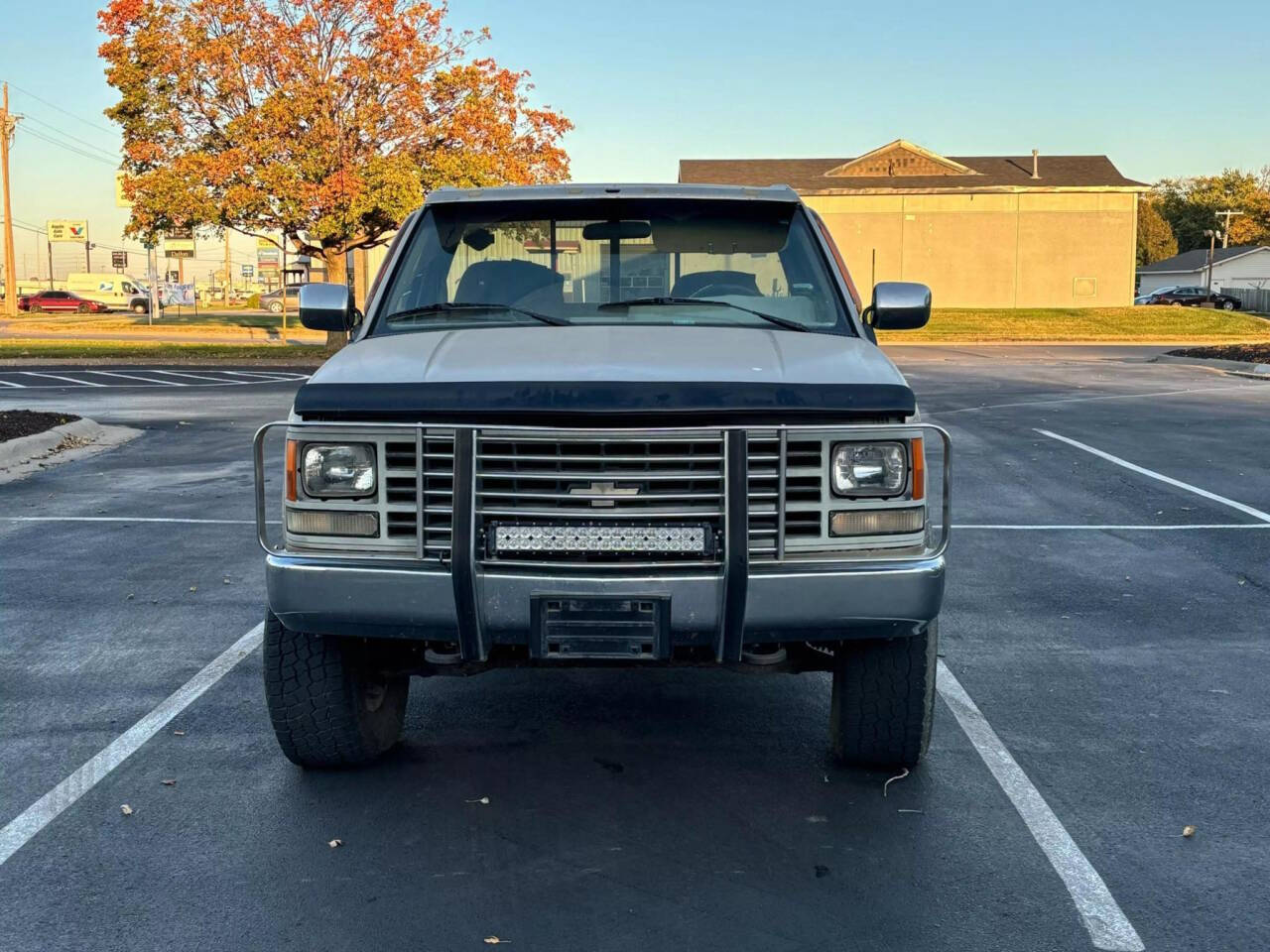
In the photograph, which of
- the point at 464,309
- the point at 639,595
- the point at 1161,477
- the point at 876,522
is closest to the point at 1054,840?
the point at 876,522

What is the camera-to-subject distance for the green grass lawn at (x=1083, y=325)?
151 feet

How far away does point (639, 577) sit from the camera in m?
3.85

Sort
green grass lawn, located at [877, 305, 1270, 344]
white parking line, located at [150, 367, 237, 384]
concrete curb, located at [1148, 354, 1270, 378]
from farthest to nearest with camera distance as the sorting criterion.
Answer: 1. green grass lawn, located at [877, 305, 1270, 344]
2. concrete curb, located at [1148, 354, 1270, 378]
3. white parking line, located at [150, 367, 237, 384]

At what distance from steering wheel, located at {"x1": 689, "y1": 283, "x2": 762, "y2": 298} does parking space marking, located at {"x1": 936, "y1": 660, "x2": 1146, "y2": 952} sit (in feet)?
6.19

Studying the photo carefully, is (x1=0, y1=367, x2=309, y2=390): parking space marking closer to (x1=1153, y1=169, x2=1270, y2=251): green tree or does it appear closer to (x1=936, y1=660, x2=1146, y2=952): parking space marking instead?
(x1=936, y1=660, x2=1146, y2=952): parking space marking

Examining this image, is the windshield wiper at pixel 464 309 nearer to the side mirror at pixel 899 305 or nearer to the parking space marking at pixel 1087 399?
the side mirror at pixel 899 305

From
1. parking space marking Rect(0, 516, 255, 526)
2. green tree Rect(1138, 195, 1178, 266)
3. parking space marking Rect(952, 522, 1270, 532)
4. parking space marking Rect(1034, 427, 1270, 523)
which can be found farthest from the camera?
green tree Rect(1138, 195, 1178, 266)

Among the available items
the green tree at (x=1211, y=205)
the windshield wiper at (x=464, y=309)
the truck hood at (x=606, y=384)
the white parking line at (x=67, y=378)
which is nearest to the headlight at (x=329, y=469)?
the truck hood at (x=606, y=384)

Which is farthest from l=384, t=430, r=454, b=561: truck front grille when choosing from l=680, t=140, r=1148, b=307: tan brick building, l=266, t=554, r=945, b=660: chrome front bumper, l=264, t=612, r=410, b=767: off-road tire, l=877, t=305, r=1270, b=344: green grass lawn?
l=680, t=140, r=1148, b=307: tan brick building

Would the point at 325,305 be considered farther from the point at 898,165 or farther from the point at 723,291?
the point at 898,165

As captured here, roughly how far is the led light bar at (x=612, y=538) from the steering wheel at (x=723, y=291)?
64.0 inches

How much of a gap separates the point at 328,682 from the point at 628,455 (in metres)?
1.35

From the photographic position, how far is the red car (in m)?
71.6

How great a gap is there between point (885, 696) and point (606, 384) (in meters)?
1.45
